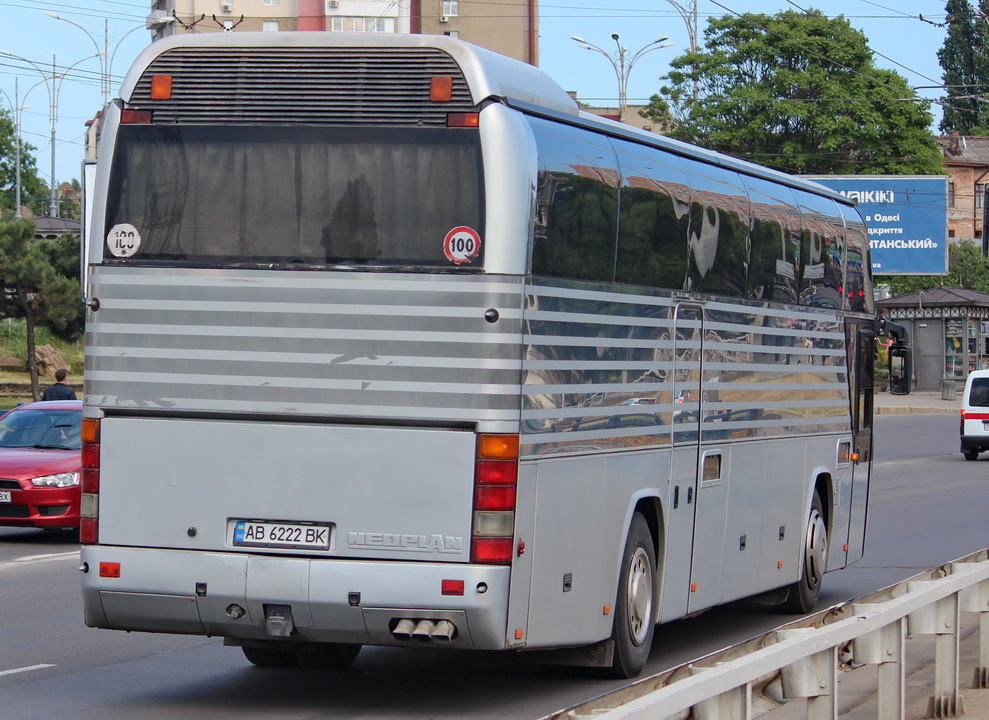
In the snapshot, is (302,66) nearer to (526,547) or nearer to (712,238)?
(526,547)

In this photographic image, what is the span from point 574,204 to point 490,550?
6.31ft

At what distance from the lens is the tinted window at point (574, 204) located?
26.3 feet

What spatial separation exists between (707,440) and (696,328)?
76 cm

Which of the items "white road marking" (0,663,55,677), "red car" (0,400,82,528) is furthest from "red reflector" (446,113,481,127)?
"red car" (0,400,82,528)

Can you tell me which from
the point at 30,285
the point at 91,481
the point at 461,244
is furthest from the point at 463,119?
the point at 30,285

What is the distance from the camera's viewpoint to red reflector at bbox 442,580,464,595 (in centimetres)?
755

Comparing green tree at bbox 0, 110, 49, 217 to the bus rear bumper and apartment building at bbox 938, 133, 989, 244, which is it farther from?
the bus rear bumper

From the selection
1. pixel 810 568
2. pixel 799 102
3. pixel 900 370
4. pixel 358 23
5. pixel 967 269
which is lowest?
pixel 810 568

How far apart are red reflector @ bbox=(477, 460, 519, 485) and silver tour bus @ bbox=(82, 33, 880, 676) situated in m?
0.02

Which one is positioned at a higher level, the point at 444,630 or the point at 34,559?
the point at 444,630

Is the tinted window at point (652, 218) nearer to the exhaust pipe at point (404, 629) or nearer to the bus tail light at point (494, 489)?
the bus tail light at point (494, 489)

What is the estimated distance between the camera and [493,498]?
300 inches

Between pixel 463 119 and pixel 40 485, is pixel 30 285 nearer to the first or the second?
pixel 40 485

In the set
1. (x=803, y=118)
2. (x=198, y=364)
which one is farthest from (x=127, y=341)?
(x=803, y=118)
